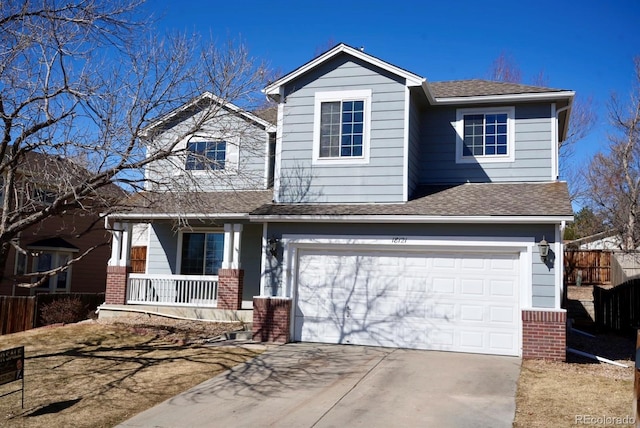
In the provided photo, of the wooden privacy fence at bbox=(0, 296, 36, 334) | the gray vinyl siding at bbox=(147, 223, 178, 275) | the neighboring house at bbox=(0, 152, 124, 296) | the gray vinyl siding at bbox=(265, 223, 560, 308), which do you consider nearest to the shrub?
the wooden privacy fence at bbox=(0, 296, 36, 334)

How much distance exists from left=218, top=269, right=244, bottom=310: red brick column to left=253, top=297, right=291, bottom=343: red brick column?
2.59 metres

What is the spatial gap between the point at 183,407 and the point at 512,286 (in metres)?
7.13

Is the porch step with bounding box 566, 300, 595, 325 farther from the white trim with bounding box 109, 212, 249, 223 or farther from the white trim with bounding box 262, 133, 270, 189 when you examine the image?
the white trim with bounding box 109, 212, 249, 223

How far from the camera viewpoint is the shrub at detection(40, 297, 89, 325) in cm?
1728

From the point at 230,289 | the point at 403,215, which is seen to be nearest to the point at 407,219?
the point at 403,215

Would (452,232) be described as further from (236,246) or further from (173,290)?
(173,290)

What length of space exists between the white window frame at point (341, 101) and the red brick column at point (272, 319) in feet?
11.3

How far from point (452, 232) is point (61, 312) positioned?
1164cm

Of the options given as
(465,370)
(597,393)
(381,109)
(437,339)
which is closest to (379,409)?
(465,370)

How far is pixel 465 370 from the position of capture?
1101 cm

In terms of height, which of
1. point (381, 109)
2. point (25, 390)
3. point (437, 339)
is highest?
point (381, 109)

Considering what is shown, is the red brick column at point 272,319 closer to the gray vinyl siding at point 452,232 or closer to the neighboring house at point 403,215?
the neighboring house at point 403,215

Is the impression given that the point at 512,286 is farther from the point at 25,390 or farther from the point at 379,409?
the point at 25,390

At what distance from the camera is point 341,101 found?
14359mm
